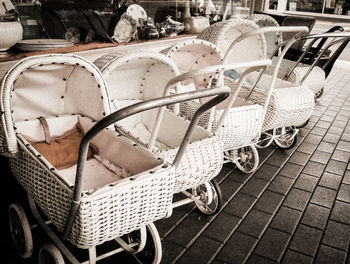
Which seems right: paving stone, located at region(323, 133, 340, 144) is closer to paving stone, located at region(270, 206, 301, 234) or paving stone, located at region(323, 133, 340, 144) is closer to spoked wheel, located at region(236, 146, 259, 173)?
spoked wheel, located at region(236, 146, 259, 173)

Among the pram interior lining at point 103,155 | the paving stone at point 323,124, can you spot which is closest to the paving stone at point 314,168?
the paving stone at point 323,124

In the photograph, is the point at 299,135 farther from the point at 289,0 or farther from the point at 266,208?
the point at 289,0

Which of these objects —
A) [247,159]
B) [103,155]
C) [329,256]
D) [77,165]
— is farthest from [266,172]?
[77,165]

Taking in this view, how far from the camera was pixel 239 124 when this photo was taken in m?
2.09

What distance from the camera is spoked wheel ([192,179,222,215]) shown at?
6.78ft

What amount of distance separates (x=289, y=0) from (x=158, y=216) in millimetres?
7515

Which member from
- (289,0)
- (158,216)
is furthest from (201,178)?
(289,0)

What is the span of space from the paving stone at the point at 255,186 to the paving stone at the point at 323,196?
346 mm

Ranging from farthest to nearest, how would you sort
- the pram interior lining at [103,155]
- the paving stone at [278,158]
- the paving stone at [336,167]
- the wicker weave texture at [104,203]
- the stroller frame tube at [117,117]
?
the paving stone at [278,158]
the paving stone at [336,167]
the pram interior lining at [103,155]
the wicker weave texture at [104,203]
the stroller frame tube at [117,117]

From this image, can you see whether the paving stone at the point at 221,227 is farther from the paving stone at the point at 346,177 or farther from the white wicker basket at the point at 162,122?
the paving stone at the point at 346,177

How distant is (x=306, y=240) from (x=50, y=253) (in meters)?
1.40

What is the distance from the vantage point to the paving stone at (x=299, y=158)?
286 centimetres

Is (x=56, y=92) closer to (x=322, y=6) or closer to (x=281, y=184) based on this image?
(x=281, y=184)

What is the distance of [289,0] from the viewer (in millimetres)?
7605
